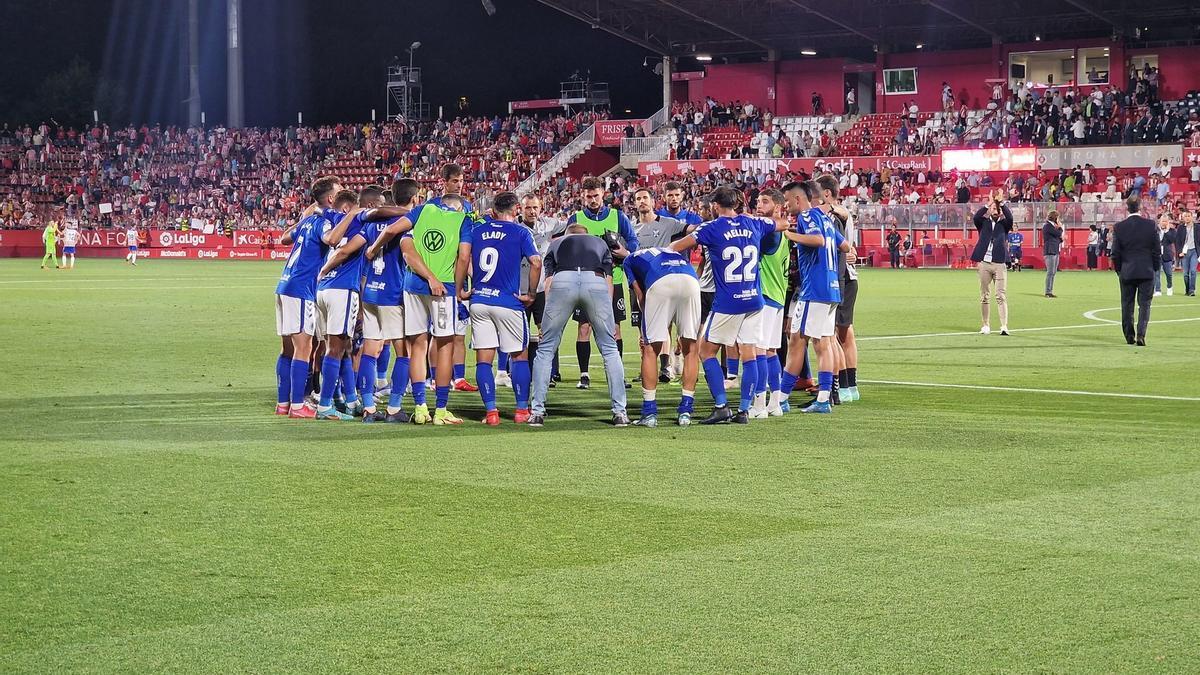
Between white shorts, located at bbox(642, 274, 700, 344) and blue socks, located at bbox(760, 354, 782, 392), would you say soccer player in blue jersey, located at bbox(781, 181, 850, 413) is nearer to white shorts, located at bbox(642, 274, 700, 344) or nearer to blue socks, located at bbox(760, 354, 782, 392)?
blue socks, located at bbox(760, 354, 782, 392)

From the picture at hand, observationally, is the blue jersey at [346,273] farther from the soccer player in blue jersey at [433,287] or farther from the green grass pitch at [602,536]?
the green grass pitch at [602,536]

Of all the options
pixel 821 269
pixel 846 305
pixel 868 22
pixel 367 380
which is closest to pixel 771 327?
pixel 821 269

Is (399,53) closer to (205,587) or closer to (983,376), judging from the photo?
(983,376)

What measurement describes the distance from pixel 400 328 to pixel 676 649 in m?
7.02

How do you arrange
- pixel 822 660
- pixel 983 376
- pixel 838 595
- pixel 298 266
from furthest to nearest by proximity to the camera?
pixel 983 376 → pixel 298 266 → pixel 838 595 → pixel 822 660

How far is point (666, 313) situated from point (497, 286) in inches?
55.3

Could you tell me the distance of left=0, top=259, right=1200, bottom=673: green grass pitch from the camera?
17.4 feet

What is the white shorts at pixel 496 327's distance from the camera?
11.5 m

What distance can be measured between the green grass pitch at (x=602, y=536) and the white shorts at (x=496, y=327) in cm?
68

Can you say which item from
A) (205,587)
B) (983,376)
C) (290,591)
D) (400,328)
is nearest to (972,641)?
(290,591)

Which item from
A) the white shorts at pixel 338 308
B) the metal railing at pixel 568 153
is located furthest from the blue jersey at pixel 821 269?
the metal railing at pixel 568 153

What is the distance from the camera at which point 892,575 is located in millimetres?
6332

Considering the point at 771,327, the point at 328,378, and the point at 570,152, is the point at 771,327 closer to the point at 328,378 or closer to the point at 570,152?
the point at 328,378

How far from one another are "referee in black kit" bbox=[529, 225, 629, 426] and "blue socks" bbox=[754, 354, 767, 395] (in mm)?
1193
